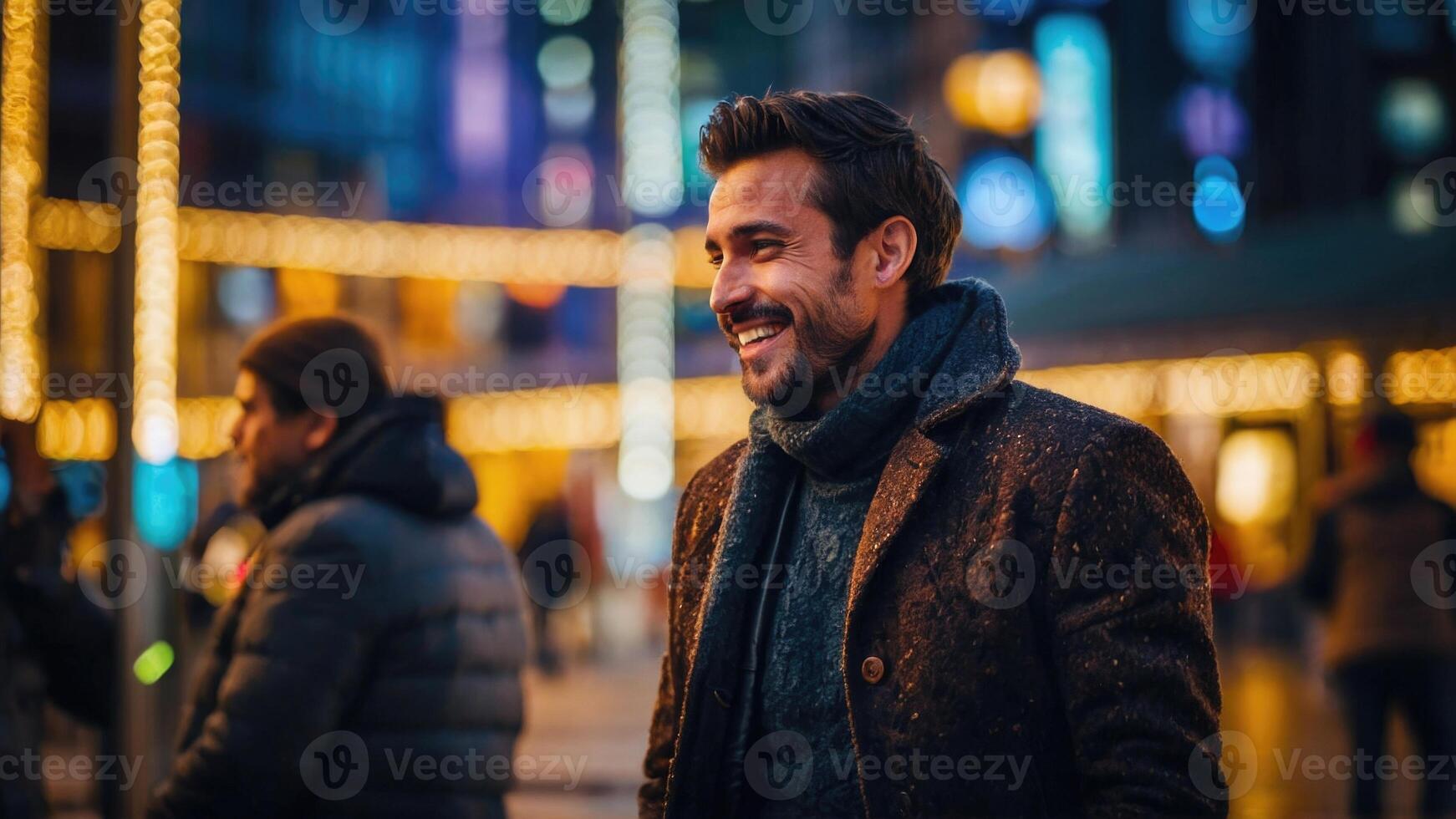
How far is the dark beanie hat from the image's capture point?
344cm

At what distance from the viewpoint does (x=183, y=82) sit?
3084cm

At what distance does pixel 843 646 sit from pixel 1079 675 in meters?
0.38

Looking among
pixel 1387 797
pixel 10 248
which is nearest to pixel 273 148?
pixel 10 248

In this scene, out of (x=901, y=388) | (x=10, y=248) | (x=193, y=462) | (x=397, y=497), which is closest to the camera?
(x=901, y=388)

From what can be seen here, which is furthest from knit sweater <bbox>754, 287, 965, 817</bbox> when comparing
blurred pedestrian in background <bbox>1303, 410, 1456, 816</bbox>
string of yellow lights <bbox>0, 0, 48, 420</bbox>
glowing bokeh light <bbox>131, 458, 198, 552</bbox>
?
string of yellow lights <bbox>0, 0, 48, 420</bbox>

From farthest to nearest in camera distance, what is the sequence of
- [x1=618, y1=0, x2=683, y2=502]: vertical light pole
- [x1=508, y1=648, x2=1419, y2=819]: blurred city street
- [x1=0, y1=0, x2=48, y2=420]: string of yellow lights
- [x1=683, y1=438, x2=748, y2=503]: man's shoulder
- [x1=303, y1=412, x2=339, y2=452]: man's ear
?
[x1=618, y1=0, x2=683, y2=502]: vertical light pole → [x1=508, y1=648, x2=1419, y2=819]: blurred city street → [x1=0, y1=0, x2=48, y2=420]: string of yellow lights → [x1=303, y1=412, x2=339, y2=452]: man's ear → [x1=683, y1=438, x2=748, y2=503]: man's shoulder

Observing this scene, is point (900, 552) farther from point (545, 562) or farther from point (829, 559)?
point (545, 562)

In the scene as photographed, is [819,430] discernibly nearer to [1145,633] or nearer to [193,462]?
[1145,633]

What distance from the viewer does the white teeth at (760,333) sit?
7.60 feet

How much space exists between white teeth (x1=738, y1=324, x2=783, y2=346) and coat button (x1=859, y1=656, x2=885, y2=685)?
59 cm

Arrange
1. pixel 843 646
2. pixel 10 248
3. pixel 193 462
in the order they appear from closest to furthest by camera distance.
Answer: pixel 843 646 < pixel 10 248 < pixel 193 462

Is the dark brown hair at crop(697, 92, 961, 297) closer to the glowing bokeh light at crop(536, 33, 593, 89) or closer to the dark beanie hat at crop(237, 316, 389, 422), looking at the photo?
the dark beanie hat at crop(237, 316, 389, 422)

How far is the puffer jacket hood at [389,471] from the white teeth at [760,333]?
4.19 ft

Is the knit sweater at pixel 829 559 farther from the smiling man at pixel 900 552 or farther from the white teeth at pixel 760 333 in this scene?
the white teeth at pixel 760 333
